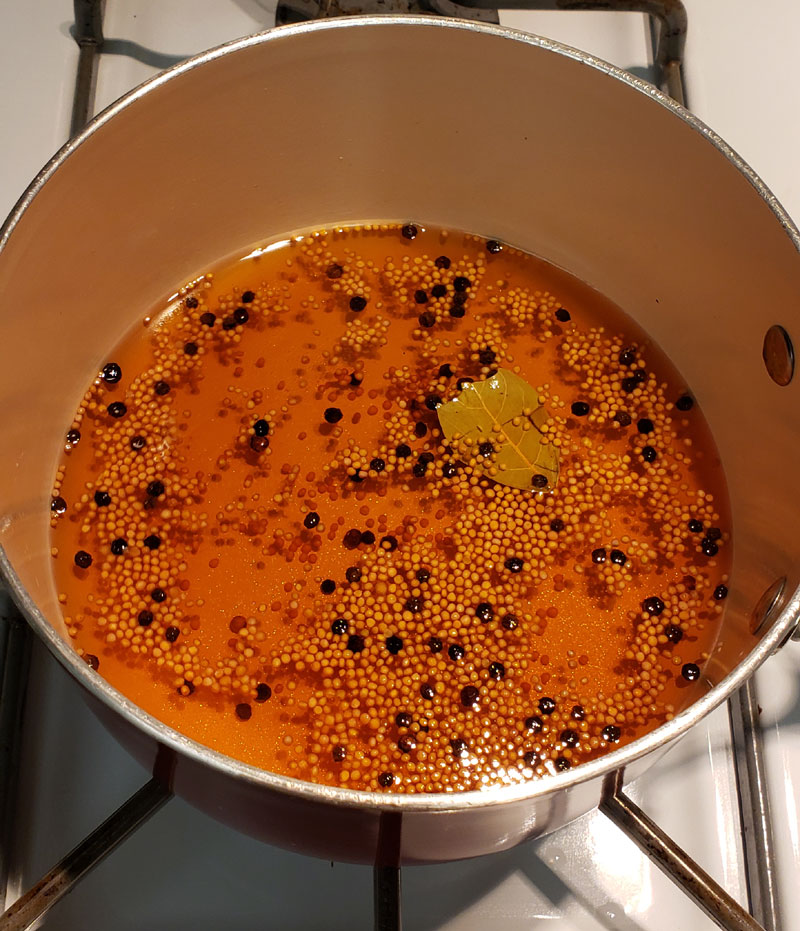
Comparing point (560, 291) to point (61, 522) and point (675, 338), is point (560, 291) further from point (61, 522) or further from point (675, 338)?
point (61, 522)

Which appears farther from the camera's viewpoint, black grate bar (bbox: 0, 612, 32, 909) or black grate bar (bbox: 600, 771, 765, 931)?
black grate bar (bbox: 0, 612, 32, 909)

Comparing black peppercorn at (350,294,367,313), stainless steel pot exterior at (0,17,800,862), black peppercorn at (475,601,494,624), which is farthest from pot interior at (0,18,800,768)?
black peppercorn at (475,601,494,624)

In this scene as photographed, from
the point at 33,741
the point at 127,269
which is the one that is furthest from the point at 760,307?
the point at 33,741

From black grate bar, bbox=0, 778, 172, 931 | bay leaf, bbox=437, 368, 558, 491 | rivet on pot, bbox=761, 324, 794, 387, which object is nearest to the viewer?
black grate bar, bbox=0, 778, 172, 931

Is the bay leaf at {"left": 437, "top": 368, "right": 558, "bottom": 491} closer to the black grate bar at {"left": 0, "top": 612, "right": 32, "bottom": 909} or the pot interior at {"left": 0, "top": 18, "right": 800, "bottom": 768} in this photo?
the pot interior at {"left": 0, "top": 18, "right": 800, "bottom": 768}

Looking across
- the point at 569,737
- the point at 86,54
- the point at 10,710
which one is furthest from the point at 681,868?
the point at 86,54

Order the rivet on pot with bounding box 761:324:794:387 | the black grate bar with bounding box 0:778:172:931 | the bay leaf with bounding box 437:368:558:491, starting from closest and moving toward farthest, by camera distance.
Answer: the black grate bar with bounding box 0:778:172:931, the rivet on pot with bounding box 761:324:794:387, the bay leaf with bounding box 437:368:558:491
